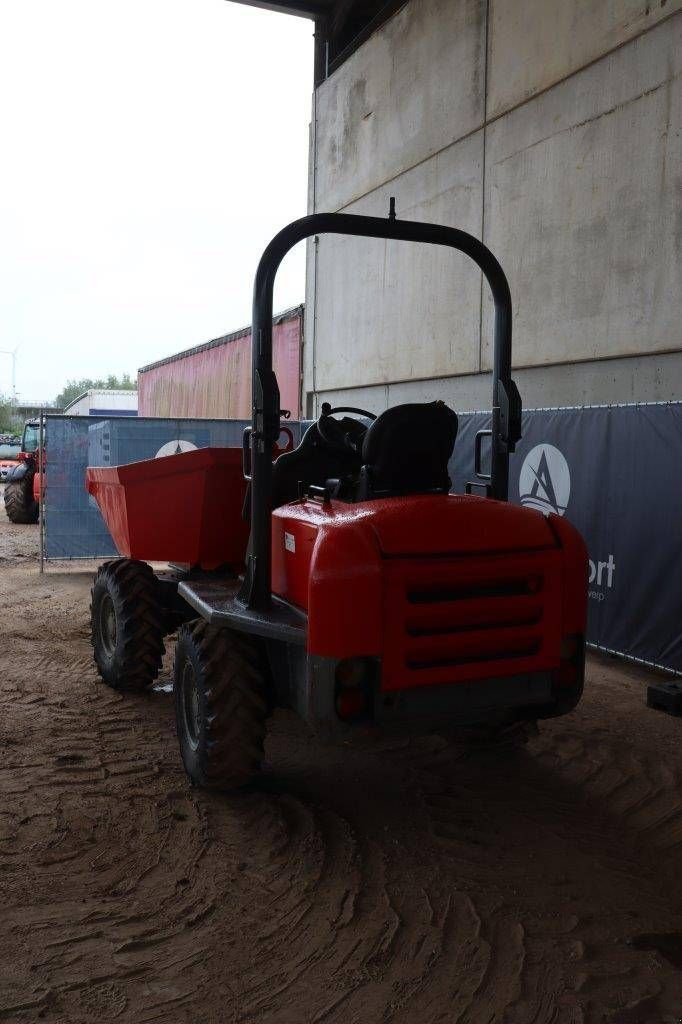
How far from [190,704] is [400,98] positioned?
10.4 m

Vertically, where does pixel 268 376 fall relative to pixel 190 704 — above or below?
above

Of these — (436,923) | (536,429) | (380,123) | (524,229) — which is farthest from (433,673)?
(380,123)

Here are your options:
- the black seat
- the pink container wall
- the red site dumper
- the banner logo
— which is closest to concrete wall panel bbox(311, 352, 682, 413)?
the banner logo

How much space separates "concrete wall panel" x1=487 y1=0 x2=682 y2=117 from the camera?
319 inches

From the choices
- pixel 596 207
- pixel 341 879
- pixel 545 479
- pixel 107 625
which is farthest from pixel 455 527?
pixel 596 207

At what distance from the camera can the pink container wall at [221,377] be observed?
52.1 feet

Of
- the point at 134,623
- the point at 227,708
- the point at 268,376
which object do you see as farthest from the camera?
the point at 134,623

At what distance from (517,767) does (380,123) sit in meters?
10.7

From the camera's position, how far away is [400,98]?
1219cm

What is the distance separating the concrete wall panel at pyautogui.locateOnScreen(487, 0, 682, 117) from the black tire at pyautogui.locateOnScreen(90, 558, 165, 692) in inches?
266

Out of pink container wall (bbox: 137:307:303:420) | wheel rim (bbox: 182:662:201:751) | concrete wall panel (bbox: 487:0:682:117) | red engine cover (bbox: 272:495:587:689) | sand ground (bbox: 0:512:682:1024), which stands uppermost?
concrete wall panel (bbox: 487:0:682:117)

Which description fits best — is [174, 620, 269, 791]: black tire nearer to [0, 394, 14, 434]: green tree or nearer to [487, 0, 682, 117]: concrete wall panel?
[487, 0, 682, 117]: concrete wall panel

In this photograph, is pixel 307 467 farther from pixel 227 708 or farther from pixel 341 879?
pixel 341 879

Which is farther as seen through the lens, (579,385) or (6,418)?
(6,418)
